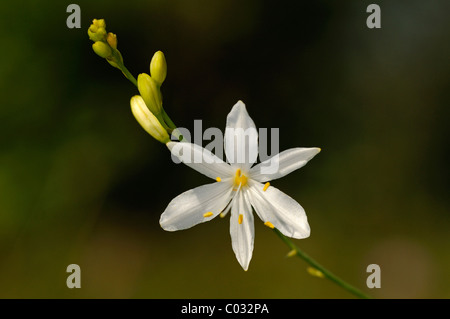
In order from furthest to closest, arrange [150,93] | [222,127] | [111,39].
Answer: [222,127] → [111,39] → [150,93]

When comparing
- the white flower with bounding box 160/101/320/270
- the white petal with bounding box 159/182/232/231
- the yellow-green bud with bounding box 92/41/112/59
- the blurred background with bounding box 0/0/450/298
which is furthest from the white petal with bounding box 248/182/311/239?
the blurred background with bounding box 0/0/450/298

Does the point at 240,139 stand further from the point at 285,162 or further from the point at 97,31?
the point at 97,31

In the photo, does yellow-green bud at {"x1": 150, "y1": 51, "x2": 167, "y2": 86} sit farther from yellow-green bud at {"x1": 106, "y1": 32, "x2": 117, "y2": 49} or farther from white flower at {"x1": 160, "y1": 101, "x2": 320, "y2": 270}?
white flower at {"x1": 160, "y1": 101, "x2": 320, "y2": 270}

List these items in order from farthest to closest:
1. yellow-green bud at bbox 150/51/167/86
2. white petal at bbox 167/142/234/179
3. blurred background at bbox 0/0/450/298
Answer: blurred background at bbox 0/0/450/298 < yellow-green bud at bbox 150/51/167/86 < white petal at bbox 167/142/234/179

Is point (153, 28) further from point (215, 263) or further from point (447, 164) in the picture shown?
point (447, 164)

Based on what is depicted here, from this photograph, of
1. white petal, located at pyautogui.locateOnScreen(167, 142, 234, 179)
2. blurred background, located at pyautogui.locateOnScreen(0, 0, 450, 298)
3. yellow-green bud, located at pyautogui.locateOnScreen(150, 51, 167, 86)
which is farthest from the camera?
blurred background, located at pyautogui.locateOnScreen(0, 0, 450, 298)

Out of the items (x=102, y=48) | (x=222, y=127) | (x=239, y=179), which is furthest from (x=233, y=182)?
(x=222, y=127)

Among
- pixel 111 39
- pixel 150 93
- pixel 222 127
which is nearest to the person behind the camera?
pixel 150 93
